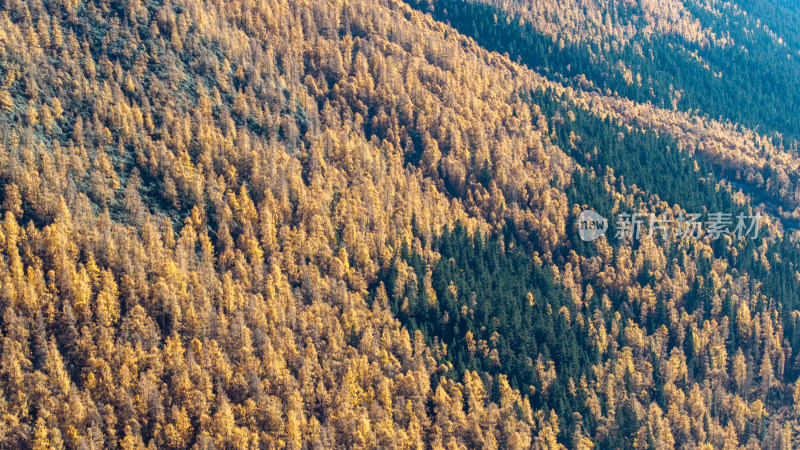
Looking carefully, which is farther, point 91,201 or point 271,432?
point 91,201

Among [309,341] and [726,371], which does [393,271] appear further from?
[726,371]

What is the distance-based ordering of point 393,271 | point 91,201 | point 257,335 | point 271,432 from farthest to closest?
point 393,271, point 91,201, point 257,335, point 271,432

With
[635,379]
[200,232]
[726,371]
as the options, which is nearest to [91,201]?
[200,232]

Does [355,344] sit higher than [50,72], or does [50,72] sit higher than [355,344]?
[50,72]

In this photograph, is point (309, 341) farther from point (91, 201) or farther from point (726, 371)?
point (726, 371)

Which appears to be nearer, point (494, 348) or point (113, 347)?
point (113, 347)

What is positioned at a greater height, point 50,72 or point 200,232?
point 50,72

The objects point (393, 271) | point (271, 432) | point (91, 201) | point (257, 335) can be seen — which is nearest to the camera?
point (271, 432)

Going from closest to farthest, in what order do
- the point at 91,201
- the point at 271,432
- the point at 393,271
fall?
the point at 271,432 < the point at 91,201 < the point at 393,271

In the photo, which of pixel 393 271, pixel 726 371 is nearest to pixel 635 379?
pixel 726 371
